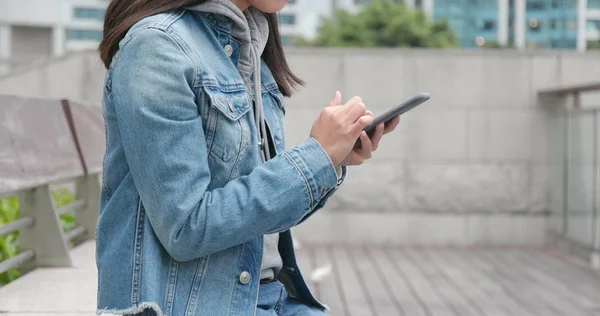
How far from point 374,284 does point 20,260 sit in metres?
2.87

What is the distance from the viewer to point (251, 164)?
143 centimetres

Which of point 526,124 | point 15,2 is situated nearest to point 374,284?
point 526,124

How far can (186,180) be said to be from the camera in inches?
51.4

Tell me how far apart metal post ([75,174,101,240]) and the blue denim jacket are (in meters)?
4.18

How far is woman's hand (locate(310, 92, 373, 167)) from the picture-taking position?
4.61ft

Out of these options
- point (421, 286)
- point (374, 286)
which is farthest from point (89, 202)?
point (421, 286)

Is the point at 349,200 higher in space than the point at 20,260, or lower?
lower

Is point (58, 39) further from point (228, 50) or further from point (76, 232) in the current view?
point (228, 50)

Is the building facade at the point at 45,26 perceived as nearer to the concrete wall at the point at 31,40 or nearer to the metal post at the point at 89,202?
the concrete wall at the point at 31,40

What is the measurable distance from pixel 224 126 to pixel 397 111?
30cm

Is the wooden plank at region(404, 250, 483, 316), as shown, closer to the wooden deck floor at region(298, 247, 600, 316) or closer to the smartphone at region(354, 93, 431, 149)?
the wooden deck floor at region(298, 247, 600, 316)

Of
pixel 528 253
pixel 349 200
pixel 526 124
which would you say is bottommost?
pixel 528 253

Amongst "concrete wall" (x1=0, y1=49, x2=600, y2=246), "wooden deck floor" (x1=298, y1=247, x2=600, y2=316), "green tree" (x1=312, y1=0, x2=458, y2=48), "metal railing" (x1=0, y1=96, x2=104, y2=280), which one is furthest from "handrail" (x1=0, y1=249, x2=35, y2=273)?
"green tree" (x1=312, y1=0, x2=458, y2=48)

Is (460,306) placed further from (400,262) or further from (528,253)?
(528,253)
